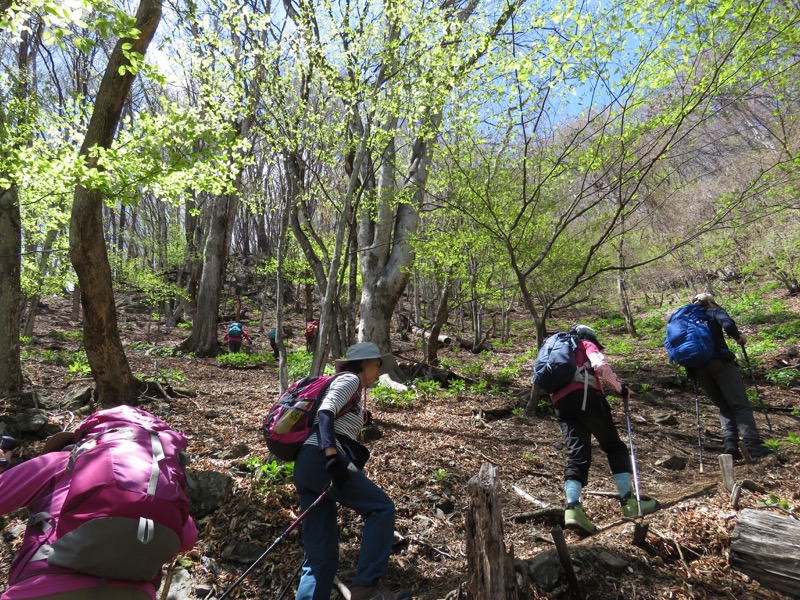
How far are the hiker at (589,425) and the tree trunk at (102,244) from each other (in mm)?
5800

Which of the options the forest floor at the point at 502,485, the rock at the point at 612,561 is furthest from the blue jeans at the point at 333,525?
the rock at the point at 612,561

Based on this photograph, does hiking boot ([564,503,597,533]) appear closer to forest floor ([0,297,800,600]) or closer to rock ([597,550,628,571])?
forest floor ([0,297,800,600])

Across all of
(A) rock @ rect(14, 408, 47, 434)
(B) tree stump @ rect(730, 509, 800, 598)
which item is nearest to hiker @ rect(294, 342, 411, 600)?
(B) tree stump @ rect(730, 509, 800, 598)

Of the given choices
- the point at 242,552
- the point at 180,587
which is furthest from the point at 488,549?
the point at 180,587

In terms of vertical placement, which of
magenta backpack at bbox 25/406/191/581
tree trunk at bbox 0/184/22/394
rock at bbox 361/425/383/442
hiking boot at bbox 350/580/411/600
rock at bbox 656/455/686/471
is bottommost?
rock at bbox 656/455/686/471

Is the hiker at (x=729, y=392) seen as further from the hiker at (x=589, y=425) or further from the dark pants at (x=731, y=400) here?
the hiker at (x=589, y=425)

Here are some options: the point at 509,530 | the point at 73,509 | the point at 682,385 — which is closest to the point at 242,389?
the point at 509,530

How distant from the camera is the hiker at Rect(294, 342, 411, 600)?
2.61m

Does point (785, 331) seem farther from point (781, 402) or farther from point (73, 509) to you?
point (73, 509)

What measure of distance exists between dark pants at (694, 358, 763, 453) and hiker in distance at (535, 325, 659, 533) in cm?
215

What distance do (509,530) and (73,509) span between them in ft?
10.5

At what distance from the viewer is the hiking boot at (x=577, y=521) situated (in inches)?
130

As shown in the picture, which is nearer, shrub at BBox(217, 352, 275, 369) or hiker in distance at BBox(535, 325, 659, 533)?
hiker in distance at BBox(535, 325, 659, 533)

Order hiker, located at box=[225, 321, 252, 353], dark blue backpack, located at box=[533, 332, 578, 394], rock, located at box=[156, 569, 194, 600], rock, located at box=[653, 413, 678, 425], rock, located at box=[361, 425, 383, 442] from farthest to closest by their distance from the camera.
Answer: hiker, located at box=[225, 321, 252, 353], rock, located at box=[653, 413, 678, 425], rock, located at box=[361, 425, 383, 442], dark blue backpack, located at box=[533, 332, 578, 394], rock, located at box=[156, 569, 194, 600]
